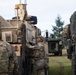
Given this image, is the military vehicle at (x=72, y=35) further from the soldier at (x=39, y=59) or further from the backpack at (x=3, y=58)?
the soldier at (x=39, y=59)

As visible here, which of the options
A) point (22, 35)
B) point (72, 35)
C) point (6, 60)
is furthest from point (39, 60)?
point (6, 60)

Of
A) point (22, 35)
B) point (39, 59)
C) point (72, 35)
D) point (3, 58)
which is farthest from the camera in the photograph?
point (39, 59)

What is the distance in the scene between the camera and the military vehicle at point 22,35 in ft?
41.8

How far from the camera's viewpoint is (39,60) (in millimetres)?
13898

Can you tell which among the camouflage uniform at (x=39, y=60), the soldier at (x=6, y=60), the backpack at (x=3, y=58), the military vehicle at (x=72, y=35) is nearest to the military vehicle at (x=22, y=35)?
the camouflage uniform at (x=39, y=60)

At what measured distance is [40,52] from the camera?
45.0 feet

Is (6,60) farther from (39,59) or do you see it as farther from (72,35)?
(39,59)

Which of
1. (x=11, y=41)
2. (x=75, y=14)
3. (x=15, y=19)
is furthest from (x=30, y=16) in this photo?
(x=75, y=14)

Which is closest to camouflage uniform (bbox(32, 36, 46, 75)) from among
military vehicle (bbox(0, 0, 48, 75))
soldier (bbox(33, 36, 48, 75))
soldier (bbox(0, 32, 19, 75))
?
soldier (bbox(33, 36, 48, 75))

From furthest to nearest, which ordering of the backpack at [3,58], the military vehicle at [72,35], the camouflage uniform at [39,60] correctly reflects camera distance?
the camouflage uniform at [39,60], the military vehicle at [72,35], the backpack at [3,58]

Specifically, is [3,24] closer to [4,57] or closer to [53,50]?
[4,57]

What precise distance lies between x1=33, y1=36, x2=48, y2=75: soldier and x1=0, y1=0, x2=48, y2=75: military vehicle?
223mm

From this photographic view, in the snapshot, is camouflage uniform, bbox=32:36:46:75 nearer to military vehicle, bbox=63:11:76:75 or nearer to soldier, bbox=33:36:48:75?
soldier, bbox=33:36:48:75

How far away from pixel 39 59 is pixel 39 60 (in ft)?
0.13
